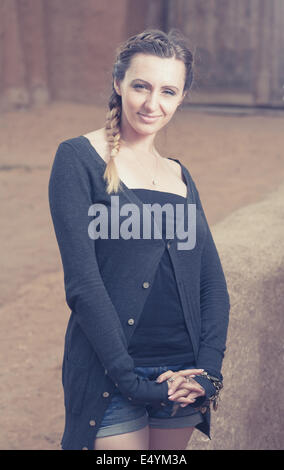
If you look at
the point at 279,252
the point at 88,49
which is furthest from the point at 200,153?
the point at 279,252

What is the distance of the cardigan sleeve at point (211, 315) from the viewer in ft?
5.57

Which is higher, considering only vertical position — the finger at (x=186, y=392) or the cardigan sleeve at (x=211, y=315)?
the cardigan sleeve at (x=211, y=315)

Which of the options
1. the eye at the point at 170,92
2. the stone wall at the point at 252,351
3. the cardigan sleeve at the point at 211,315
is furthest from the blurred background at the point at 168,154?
the cardigan sleeve at the point at 211,315

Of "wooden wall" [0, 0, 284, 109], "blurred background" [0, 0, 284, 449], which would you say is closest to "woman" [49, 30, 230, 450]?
"blurred background" [0, 0, 284, 449]

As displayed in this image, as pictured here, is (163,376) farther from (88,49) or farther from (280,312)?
(88,49)

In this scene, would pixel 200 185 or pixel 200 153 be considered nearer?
pixel 200 185

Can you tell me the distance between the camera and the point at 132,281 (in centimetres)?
162

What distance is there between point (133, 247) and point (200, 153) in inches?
276

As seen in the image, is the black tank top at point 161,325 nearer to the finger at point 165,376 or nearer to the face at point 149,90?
the finger at point 165,376

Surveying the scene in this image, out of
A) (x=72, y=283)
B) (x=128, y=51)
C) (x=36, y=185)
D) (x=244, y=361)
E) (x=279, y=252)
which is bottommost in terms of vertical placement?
(x=36, y=185)

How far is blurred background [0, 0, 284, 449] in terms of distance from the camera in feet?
7.86

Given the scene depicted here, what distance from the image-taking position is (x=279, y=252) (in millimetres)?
2467

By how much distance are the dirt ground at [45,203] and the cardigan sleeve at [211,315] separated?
0.36 metres

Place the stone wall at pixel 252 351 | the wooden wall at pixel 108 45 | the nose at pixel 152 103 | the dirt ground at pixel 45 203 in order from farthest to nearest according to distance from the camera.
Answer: the wooden wall at pixel 108 45
the dirt ground at pixel 45 203
the stone wall at pixel 252 351
the nose at pixel 152 103
